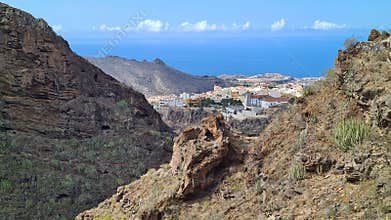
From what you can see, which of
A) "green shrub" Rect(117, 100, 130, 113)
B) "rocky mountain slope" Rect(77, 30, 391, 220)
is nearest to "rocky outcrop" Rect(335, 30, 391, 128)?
"rocky mountain slope" Rect(77, 30, 391, 220)

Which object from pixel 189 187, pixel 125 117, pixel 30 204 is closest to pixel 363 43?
pixel 189 187

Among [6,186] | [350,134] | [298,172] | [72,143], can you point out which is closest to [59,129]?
[72,143]

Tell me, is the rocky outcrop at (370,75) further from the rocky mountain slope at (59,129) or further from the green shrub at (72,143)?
the green shrub at (72,143)

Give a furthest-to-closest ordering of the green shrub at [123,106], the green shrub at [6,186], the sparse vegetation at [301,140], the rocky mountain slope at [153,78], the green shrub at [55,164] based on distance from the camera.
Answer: the rocky mountain slope at [153,78]
the green shrub at [123,106]
the green shrub at [55,164]
the green shrub at [6,186]
the sparse vegetation at [301,140]

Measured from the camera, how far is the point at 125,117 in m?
26.0

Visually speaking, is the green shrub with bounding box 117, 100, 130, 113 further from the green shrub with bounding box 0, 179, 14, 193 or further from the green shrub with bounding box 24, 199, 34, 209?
the green shrub with bounding box 24, 199, 34, 209

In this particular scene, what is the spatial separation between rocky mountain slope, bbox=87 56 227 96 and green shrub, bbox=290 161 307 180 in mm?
66469

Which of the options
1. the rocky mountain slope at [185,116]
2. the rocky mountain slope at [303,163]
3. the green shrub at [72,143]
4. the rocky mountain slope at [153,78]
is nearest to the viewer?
the rocky mountain slope at [303,163]

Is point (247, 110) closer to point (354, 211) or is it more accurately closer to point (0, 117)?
point (0, 117)

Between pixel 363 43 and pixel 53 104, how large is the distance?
16911 mm

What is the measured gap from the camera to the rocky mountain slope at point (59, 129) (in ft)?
59.6

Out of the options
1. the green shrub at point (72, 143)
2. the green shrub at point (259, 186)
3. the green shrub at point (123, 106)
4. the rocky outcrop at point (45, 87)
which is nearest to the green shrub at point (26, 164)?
the rocky outcrop at point (45, 87)

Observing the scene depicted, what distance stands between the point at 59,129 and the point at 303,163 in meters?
16.9

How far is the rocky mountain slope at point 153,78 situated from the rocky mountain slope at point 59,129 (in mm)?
48351
